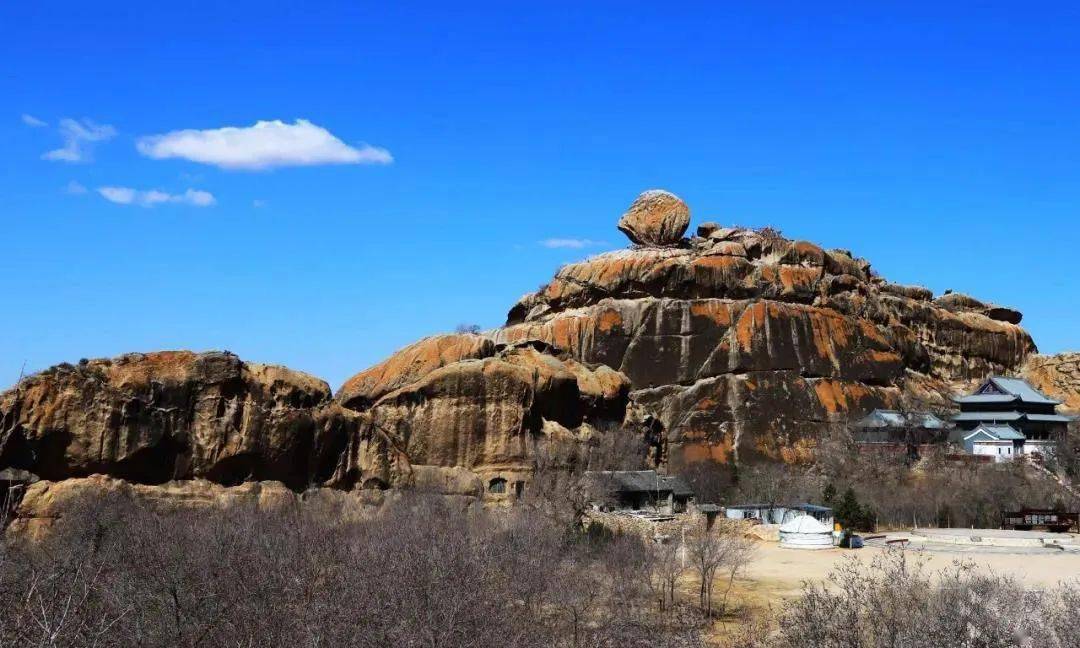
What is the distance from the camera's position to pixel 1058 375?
3386 inches

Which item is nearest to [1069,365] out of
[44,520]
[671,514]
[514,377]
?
[671,514]

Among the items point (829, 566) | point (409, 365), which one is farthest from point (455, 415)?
point (829, 566)

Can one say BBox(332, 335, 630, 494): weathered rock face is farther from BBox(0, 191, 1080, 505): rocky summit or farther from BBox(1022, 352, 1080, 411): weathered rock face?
BBox(1022, 352, 1080, 411): weathered rock face

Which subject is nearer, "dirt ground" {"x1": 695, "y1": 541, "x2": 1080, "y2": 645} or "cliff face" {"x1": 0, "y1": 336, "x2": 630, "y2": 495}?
"dirt ground" {"x1": 695, "y1": 541, "x2": 1080, "y2": 645}

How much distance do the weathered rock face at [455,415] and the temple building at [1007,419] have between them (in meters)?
33.9

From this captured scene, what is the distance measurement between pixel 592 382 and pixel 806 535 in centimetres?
1321

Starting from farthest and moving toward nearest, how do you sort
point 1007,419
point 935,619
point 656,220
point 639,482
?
point 656,220
point 1007,419
point 639,482
point 935,619

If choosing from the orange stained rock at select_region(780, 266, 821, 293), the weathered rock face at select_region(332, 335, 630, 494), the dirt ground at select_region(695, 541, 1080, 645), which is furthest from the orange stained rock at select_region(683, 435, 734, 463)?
the dirt ground at select_region(695, 541, 1080, 645)

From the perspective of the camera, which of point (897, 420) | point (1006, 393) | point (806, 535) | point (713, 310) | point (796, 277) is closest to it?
point (806, 535)

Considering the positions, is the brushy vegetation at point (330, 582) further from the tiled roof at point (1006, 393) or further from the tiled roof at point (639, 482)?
the tiled roof at point (1006, 393)

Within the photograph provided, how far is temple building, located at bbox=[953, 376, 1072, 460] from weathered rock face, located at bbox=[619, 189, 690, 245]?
24.0 m

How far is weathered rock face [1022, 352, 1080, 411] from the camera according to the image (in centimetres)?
8488

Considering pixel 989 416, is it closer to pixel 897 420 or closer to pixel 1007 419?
pixel 1007 419

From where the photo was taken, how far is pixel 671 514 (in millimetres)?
48469
